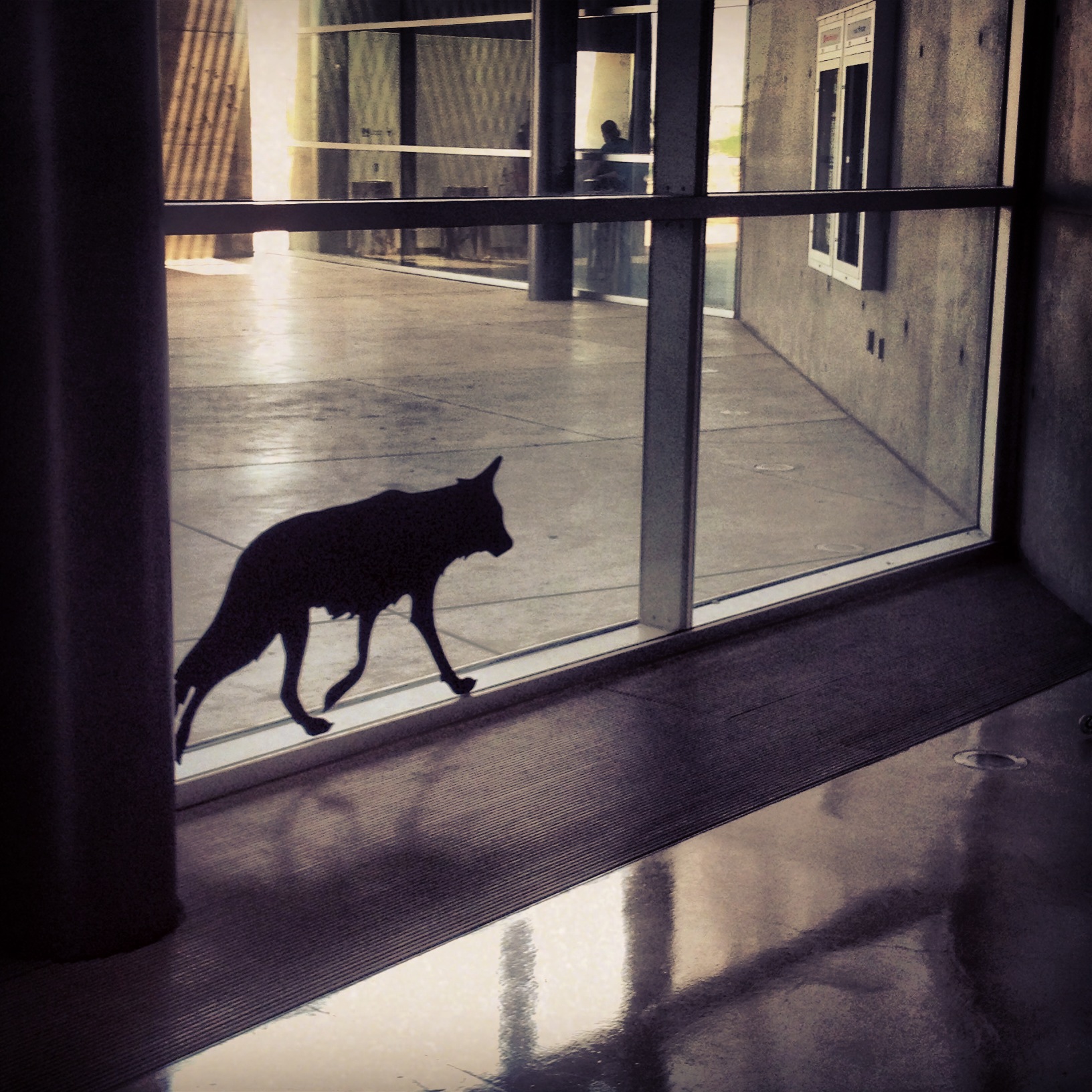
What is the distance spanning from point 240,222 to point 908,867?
241cm

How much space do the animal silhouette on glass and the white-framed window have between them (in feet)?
9.66

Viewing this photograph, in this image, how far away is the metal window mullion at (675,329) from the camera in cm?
523

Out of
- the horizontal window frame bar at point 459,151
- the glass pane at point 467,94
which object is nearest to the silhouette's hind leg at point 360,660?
the glass pane at point 467,94

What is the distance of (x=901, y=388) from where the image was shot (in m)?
7.38

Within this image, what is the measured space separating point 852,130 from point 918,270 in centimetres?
75

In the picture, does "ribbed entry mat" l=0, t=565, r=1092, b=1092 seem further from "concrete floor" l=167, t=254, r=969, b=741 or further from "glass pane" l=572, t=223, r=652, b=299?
"glass pane" l=572, t=223, r=652, b=299

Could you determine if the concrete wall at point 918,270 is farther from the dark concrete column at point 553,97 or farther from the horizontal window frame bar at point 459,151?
the dark concrete column at point 553,97

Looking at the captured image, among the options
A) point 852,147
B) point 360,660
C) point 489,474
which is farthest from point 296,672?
point 852,147

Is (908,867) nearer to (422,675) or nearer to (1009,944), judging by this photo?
(1009,944)

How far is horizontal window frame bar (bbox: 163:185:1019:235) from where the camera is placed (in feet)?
12.7

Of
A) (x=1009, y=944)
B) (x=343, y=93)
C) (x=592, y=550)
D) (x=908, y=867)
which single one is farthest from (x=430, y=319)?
(x=1009, y=944)

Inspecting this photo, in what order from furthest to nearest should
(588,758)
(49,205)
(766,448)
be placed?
(766,448) < (588,758) < (49,205)

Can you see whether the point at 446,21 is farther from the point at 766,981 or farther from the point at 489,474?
the point at 766,981

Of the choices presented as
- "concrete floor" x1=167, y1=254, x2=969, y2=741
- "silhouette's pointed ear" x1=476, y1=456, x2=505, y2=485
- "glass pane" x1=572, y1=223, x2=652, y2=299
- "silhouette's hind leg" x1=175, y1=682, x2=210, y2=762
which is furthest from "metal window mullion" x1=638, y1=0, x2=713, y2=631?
"silhouette's hind leg" x1=175, y1=682, x2=210, y2=762
